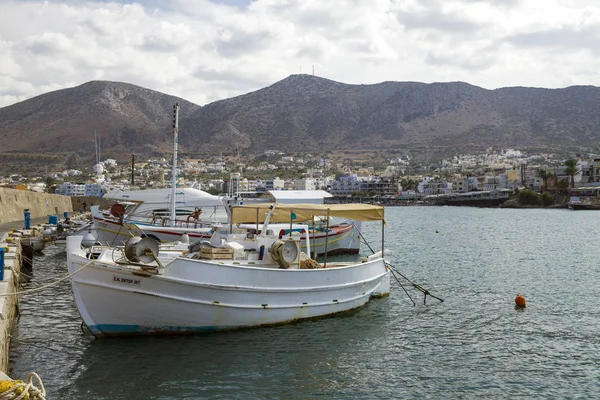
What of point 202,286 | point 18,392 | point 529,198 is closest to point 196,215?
point 202,286

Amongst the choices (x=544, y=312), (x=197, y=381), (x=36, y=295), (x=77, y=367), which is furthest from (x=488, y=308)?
(x=36, y=295)

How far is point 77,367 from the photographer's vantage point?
13875mm

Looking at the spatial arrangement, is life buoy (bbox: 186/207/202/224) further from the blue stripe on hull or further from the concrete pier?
the blue stripe on hull

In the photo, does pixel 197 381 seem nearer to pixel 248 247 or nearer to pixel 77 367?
pixel 77 367

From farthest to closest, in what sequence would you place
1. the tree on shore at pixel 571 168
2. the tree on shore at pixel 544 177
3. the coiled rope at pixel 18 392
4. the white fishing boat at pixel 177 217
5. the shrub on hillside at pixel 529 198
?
1. the tree on shore at pixel 544 177
2. the tree on shore at pixel 571 168
3. the shrub on hillside at pixel 529 198
4. the white fishing boat at pixel 177 217
5. the coiled rope at pixel 18 392

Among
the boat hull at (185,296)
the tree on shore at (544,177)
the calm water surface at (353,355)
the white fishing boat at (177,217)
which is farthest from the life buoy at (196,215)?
the tree on shore at (544,177)

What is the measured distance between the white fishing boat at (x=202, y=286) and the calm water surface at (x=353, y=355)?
46 cm

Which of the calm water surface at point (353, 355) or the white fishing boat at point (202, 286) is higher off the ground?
the white fishing boat at point (202, 286)

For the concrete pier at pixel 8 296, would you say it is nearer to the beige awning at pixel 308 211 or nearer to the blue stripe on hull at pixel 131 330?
the blue stripe on hull at pixel 131 330

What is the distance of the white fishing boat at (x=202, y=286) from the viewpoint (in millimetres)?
15094

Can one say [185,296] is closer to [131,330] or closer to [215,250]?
[131,330]

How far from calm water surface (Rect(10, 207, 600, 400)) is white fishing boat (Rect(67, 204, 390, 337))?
1.52ft

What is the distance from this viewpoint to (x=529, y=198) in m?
148

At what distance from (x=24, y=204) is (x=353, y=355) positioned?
4264cm
